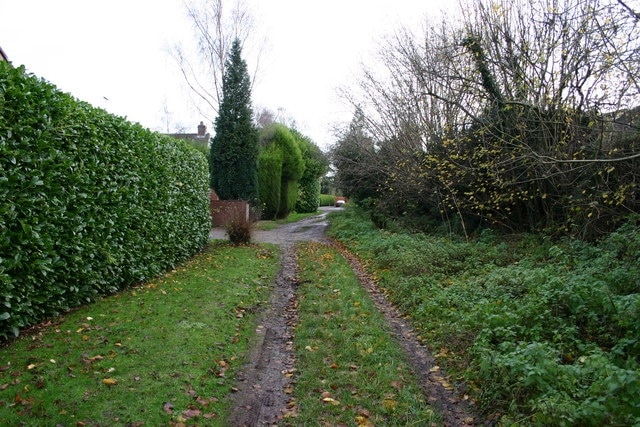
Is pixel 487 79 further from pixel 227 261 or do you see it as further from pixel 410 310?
pixel 227 261

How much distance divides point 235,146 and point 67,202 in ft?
65.2

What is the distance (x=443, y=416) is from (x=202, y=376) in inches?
96.1

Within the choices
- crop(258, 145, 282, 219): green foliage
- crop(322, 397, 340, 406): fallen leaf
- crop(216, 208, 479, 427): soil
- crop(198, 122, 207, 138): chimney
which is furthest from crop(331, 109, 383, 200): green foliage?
crop(198, 122, 207, 138): chimney

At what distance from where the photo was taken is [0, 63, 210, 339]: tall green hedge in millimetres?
4852

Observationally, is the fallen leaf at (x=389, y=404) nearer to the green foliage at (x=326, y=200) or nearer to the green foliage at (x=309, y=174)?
the green foliage at (x=309, y=174)

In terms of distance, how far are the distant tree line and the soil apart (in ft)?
12.0

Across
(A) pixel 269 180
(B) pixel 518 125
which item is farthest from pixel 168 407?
(A) pixel 269 180

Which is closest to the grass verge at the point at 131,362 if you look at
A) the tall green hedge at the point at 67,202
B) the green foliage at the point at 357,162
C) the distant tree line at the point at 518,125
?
the tall green hedge at the point at 67,202

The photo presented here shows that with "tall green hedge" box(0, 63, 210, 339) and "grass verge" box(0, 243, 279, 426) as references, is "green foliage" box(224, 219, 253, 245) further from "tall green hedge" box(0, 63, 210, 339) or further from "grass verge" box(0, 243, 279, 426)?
"grass verge" box(0, 243, 279, 426)

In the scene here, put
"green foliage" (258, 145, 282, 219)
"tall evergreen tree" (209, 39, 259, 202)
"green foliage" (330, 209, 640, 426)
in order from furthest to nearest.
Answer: "green foliage" (258, 145, 282, 219), "tall evergreen tree" (209, 39, 259, 202), "green foliage" (330, 209, 640, 426)

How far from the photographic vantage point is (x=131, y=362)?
4.70 m

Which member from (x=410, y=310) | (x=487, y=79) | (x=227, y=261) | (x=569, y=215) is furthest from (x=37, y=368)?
(x=487, y=79)

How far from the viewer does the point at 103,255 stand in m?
6.84

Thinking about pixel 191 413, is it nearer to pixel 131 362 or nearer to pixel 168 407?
pixel 168 407
